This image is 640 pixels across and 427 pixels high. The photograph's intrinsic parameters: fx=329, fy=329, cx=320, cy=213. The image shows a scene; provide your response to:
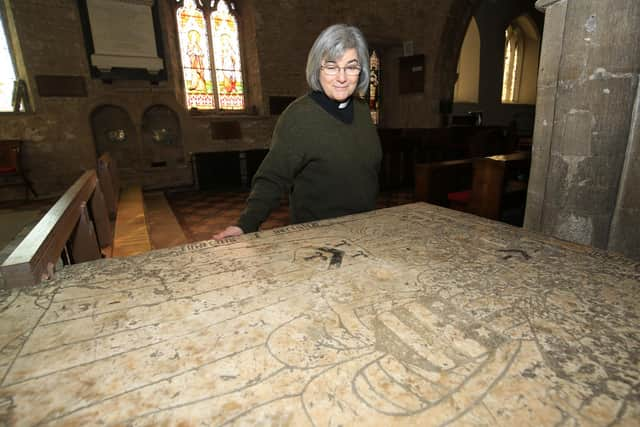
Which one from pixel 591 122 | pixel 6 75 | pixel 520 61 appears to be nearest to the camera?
pixel 591 122

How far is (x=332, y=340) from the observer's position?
704 mm

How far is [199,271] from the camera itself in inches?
41.4

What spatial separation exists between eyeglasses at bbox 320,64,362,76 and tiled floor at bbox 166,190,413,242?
310 cm

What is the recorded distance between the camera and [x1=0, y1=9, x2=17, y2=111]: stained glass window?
623 centimetres

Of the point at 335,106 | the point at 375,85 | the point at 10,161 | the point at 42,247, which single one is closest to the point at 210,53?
the point at 10,161

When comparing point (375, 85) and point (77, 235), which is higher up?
point (375, 85)

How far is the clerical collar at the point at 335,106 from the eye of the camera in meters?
1.57

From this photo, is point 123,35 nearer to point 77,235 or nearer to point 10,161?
point 10,161

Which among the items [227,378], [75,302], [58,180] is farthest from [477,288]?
[58,180]

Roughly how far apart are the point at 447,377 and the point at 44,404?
2.29ft

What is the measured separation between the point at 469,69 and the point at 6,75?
41.8 ft

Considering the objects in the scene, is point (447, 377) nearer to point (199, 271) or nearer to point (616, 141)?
point (199, 271)

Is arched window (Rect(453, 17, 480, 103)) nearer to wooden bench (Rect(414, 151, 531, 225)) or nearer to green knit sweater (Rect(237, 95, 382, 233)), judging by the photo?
wooden bench (Rect(414, 151, 531, 225))

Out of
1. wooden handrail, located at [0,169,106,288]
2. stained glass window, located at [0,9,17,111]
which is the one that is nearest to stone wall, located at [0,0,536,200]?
stained glass window, located at [0,9,17,111]
